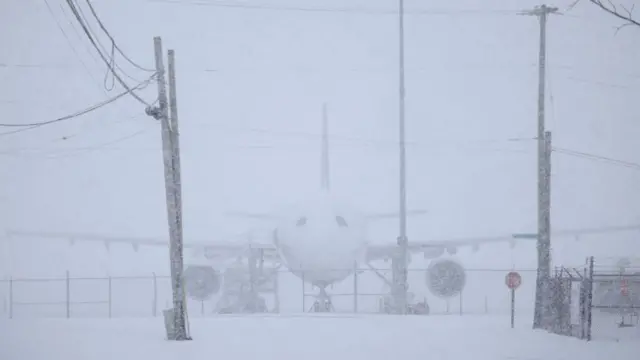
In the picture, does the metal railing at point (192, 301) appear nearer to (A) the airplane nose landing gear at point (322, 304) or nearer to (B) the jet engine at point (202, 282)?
(B) the jet engine at point (202, 282)

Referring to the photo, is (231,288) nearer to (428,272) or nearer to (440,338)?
(428,272)

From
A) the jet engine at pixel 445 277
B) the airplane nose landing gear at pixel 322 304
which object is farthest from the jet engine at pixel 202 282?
the jet engine at pixel 445 277

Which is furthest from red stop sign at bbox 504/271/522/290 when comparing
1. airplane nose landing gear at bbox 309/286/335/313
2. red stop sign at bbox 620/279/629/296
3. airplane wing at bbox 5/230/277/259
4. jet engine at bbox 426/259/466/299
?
airplane wing at bbox 5/230/277/259

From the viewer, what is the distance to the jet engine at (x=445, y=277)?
109 ft

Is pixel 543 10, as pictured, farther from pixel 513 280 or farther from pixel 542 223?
pixel 513 280

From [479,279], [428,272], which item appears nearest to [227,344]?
[428,272]

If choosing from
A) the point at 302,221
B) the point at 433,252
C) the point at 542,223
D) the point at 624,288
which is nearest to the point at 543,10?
the point at 542,223

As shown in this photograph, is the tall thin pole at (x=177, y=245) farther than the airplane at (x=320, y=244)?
No

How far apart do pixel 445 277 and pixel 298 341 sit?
17945 millimetres

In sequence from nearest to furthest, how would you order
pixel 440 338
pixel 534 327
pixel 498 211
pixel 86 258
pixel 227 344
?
pixel 227 344
pixel 440 338
pixel 534 327
pixel 86 258
pixel 498 211

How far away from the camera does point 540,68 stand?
20.5 m

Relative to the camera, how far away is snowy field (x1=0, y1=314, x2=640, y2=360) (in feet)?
47.2

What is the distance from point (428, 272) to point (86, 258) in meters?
94.7

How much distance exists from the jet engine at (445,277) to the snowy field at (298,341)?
10.8m
